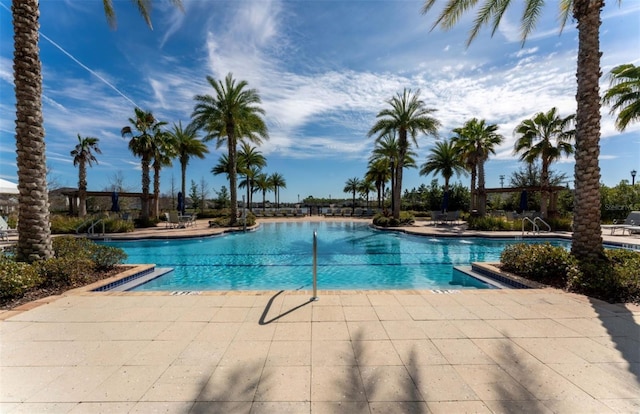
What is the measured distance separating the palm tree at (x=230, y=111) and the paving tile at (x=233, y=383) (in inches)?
646

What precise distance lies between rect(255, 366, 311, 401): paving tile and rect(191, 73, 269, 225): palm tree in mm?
16552

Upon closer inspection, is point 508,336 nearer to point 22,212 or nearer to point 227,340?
point 227,340

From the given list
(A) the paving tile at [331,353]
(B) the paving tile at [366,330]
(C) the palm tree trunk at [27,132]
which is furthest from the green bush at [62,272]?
(B) the paving tile at [366,330]

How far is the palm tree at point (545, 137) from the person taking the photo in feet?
53.7

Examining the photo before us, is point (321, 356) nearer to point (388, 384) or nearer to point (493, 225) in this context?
point (388, 384)

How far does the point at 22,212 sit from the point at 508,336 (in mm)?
8350

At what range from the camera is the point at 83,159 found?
64.6 feet

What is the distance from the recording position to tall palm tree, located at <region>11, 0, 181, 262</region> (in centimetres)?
543

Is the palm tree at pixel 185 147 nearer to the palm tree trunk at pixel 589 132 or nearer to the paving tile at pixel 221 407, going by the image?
the paving tile at pixel 221 407

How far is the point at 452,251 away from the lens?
1127 centimetres

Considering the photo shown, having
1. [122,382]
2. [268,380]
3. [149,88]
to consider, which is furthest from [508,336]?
[149,88]

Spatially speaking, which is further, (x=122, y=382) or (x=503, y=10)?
(x=503, y=10)

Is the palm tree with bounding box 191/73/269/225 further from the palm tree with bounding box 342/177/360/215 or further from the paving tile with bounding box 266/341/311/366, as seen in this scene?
the palm tree with bounding box 342/177/360/215

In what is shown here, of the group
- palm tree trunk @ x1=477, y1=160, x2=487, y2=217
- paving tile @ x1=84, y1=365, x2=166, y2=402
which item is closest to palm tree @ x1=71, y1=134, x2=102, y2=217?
paving tile @ x1=84, y1=365, x2=166, y2=402
